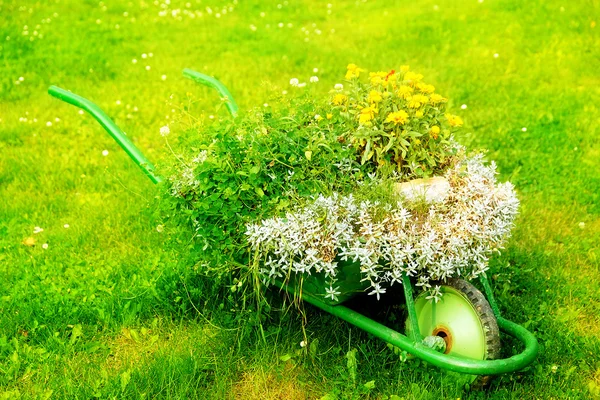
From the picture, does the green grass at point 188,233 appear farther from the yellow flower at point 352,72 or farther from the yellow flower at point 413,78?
the yellow flower at point 413,78

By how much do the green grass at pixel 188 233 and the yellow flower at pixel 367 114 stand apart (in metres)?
0.77

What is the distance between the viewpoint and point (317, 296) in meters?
3.04

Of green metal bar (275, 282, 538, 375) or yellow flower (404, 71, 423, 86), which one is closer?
green metal bar (275, 282, 538, 375)

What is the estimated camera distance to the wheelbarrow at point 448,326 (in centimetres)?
265

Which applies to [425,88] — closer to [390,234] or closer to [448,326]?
[390,234]

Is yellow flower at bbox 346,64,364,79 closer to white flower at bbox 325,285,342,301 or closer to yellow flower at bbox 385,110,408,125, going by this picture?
yellow flower at bbox 385,110,408,125

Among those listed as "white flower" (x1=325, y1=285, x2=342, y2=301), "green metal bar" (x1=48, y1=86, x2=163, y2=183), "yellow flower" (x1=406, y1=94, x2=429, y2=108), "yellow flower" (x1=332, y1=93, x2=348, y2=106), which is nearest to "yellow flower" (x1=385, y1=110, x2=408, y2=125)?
"yellow flower" (x1=406, y1=94, x2=429, y2=108)

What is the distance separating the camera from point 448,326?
294 centimetres

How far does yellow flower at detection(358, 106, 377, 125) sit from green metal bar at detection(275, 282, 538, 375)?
738 millimetres

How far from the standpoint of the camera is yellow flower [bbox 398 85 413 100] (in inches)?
119

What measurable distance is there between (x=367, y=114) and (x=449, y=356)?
3.27 feet

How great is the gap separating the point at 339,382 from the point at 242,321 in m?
0.60

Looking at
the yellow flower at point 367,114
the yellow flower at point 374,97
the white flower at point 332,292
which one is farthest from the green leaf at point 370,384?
the yellow flower at point 374,97

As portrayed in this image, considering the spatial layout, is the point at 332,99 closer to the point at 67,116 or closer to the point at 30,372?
the point at 30,372
